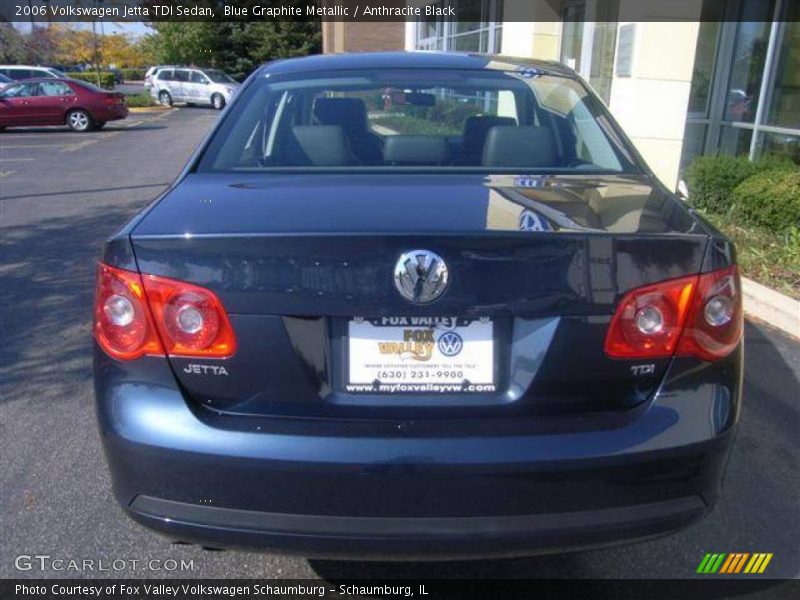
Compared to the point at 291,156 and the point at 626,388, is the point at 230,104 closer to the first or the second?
the point at 291,156

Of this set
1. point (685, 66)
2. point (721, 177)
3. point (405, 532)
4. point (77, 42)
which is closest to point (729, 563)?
point (405, 532)

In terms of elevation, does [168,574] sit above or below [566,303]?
below

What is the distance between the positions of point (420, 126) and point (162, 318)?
1.98m

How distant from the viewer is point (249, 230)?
199 cm

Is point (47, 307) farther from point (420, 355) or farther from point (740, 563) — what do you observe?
point (740, 563)

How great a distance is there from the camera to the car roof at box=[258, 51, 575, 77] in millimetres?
3322

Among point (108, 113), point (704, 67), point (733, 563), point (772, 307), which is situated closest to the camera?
point (733, 563)

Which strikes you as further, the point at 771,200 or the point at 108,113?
the point at 108,113

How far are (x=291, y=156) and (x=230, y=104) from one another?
0.46 meters

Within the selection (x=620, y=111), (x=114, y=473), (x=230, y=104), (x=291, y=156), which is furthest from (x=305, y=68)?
(x=620, y=111)

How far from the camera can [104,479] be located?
3141 millimetres

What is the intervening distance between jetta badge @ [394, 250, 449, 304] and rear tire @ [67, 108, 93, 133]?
71.4ft

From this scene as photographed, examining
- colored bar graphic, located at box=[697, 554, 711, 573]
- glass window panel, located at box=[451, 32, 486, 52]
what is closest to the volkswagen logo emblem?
colored bar graphic, located at box=[697, 554, 711, 573]

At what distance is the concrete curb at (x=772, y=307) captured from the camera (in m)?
4.84
